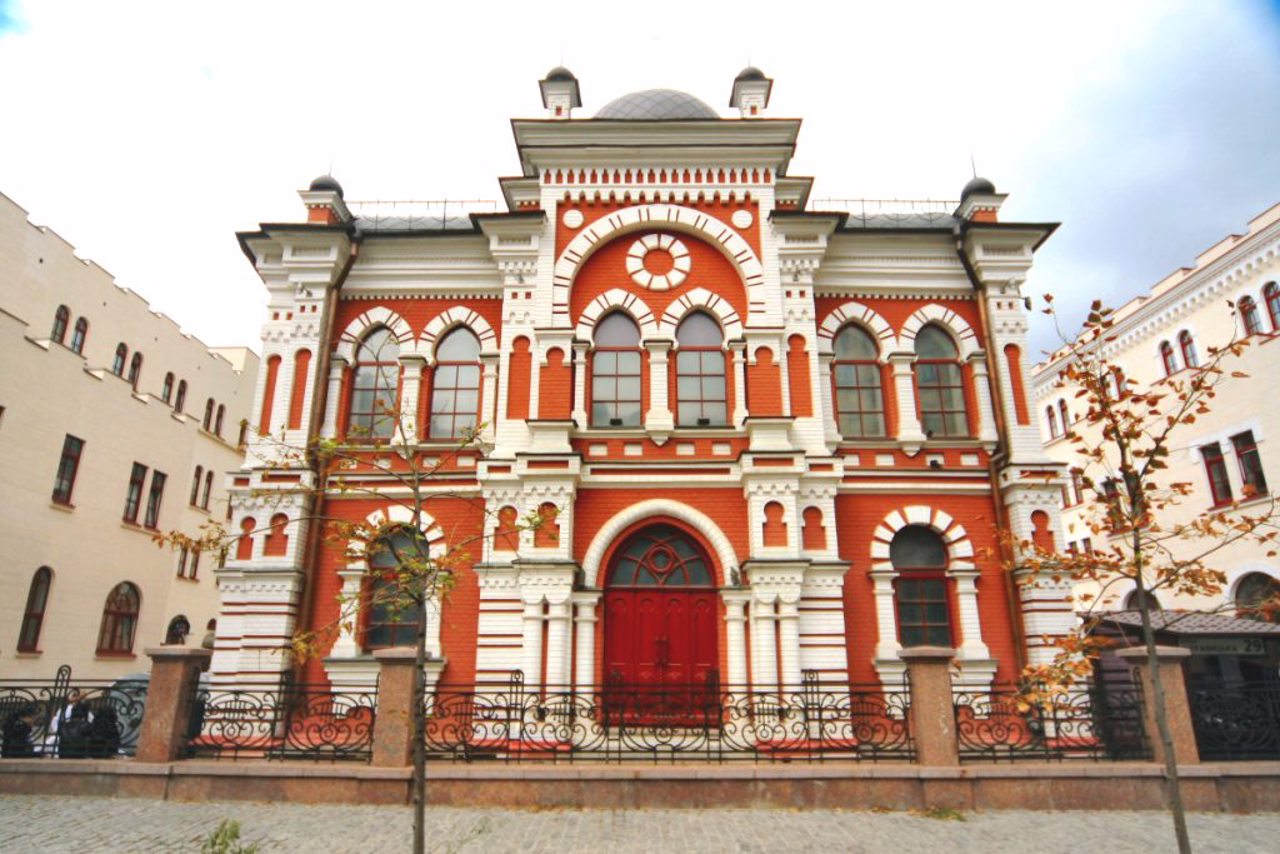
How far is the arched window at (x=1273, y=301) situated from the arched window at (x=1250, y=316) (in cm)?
31

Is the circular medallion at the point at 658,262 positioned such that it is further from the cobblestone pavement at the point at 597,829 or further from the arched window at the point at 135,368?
the arched window at the point at 135,368

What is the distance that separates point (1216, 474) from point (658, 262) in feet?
57.1

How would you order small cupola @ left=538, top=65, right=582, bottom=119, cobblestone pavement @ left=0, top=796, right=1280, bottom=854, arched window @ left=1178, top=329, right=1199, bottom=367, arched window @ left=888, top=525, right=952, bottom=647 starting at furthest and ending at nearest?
arched window @ left=1178, top=329, right=1199, bottom=367 → small cupola @ left=538, top=65, right=582, bottom=119 → arched window @ left=888, top=525, right=952, bottom=647 → cobblestone pavement @ left=0, top=796, right=1280, bottom=854

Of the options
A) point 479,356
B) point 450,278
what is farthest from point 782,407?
point 450,278

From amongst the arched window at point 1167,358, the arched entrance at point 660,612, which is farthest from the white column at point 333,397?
the arched window at point 1167,358

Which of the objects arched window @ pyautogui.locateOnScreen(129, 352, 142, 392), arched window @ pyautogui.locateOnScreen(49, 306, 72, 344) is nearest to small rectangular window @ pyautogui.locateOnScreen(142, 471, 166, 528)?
arched window @ pyautogui.locateOnScreen(129, 352, 142, 392)

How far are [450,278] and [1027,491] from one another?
36.6 ft

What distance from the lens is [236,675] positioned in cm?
1224

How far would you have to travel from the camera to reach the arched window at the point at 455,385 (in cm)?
1413

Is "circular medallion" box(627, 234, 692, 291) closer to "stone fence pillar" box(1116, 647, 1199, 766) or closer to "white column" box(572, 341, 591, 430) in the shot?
"white column" box(572, 341, 591, 430)

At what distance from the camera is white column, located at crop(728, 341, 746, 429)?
43.5 feet

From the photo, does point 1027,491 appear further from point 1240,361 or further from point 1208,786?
point 1240,361

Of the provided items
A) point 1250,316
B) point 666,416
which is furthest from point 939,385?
point 1250,316

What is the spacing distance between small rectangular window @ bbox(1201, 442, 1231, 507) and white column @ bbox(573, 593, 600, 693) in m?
18.3
